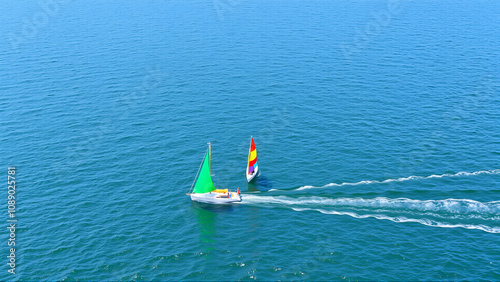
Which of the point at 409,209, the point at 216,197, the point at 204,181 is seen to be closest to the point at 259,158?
the point at 204,181

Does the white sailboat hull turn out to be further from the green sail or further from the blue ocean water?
the blue ocean water

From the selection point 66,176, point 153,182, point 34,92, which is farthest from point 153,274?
point 34,92

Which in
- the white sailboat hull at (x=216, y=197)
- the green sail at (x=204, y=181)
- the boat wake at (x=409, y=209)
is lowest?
the boat wake at (x=409, y=209)

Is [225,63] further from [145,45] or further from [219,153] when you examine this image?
[219,153]

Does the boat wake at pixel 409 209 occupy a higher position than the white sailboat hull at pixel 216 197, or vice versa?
the white sailboat hull at pixel 216 197

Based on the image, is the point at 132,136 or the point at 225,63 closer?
the point at 132,136

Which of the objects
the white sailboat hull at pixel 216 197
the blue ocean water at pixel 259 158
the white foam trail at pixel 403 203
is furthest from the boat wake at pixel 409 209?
the white sailboat hull at pixel 216 197

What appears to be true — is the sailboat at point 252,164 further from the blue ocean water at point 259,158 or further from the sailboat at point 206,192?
the sailboat at point 206,192
